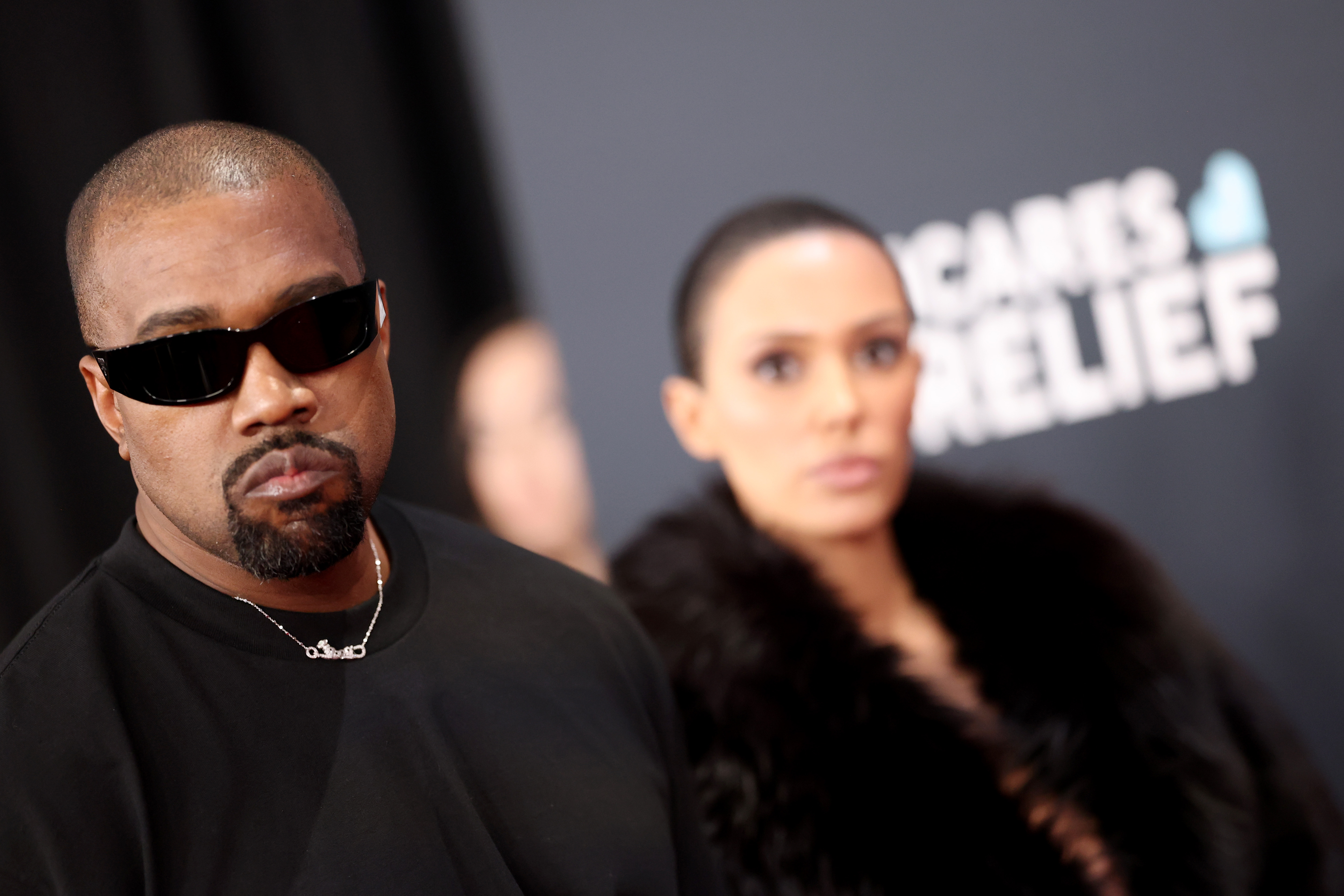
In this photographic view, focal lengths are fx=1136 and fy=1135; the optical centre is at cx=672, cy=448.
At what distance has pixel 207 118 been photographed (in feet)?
5.43

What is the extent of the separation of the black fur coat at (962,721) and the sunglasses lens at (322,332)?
0.77 m

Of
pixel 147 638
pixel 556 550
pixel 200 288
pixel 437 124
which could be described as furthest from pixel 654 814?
pixel 437 124

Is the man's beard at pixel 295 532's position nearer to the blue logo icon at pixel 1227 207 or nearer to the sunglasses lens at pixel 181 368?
the sunglasses lens at pixel 181 368

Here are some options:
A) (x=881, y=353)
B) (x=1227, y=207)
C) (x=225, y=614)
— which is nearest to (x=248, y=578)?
(x=225, y=614)

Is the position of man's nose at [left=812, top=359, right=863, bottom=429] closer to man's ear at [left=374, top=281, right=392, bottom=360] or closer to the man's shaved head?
man's ear at [left=374, top=281, right=392, bottom=360]

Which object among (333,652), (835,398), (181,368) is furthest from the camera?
(835,398)

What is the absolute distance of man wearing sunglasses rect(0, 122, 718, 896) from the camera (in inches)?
32.9

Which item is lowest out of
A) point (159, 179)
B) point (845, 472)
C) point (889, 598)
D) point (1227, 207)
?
point (889, 598)

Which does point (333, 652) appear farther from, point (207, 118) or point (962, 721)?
point (207, 118)

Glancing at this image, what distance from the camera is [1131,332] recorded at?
2.07 meters

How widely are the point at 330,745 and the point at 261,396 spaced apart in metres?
0.29

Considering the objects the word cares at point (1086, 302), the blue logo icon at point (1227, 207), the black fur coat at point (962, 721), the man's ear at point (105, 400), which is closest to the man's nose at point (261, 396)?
the man's ear at point (105, 400)

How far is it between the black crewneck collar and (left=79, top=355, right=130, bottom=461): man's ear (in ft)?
0.28

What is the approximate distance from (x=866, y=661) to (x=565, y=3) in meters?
1.17
